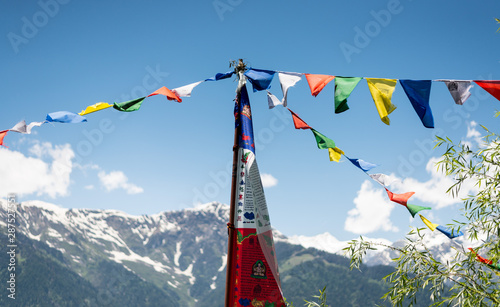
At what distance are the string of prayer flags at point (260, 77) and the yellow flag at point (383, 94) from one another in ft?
5.50

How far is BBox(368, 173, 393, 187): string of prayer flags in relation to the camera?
7.93 metres

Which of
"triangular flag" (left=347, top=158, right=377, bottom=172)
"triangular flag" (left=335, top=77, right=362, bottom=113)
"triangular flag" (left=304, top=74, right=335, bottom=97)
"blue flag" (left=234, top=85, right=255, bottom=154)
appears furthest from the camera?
"triangular flag" (left=347, top=158, right=377, bottom=172)

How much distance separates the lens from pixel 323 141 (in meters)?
8.19

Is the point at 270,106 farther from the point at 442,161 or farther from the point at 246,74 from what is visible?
the point at 442,161

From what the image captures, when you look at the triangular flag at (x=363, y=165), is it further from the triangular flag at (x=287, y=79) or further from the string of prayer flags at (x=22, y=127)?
the string of prayer flags at (x=22, y=127)

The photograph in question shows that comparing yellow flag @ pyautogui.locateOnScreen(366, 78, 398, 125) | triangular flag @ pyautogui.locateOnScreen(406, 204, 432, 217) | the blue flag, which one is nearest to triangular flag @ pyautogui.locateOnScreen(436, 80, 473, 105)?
yellow flag @ pyautogui.locateOnScreen(366, 78, 398, 125)

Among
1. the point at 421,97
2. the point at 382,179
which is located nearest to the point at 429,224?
the point at 382,179

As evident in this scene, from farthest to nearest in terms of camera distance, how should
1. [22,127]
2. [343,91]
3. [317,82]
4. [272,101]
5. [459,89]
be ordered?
[22,127]
[272,101]
[317,82]
[343,91]
[459,89]

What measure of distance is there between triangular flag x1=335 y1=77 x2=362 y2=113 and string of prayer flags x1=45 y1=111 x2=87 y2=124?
177 inches

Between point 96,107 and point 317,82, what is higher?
point 96,107

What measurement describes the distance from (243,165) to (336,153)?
2.31m

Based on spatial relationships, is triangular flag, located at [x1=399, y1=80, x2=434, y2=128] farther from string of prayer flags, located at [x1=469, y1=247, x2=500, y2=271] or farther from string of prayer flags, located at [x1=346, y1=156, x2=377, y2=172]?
string of prayer flags, located at [x1=469, y1=247, x2=500, y2=271]

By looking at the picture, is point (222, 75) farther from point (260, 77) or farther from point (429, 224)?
point (429, 224)

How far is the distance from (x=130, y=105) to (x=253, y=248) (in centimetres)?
329
